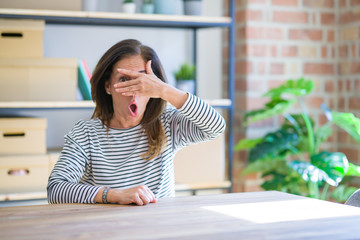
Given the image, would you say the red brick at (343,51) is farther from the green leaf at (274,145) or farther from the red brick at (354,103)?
the green leaf at (274,145)

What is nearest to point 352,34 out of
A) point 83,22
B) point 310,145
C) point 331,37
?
point 331,37

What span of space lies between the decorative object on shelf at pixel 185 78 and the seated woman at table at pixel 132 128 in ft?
3.24

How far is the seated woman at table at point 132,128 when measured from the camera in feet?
5.82

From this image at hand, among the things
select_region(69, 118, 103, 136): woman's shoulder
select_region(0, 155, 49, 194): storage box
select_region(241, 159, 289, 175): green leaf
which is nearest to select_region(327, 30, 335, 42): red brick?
select_region(241, 159, 289, 175): green leaf

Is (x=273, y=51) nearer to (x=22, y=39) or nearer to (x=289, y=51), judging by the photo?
(x=289, y=51)

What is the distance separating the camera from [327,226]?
131cm

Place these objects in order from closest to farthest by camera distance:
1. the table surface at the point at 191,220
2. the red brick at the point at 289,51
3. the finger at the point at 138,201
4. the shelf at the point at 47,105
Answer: the table surface at the point at 191,220
the finger at the point at 138,201
the shelf at the point at 47,105
the red brick at the point at 289,51

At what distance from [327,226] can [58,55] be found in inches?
82.9

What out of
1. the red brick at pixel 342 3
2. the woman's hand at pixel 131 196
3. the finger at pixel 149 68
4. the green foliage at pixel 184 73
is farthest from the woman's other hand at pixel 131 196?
the red brick at pixel 342 3

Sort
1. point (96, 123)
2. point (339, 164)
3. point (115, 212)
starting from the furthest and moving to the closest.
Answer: point (339, 164)
point (96, 123)
point (115, 212)

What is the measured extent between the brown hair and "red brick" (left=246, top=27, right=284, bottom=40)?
1.37m

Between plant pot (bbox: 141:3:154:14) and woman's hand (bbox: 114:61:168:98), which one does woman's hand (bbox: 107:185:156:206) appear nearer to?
woman's hand (bbox: 114:61:168:98)

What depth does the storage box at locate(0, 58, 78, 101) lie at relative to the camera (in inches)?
103

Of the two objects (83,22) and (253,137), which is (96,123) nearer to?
(83,22)
